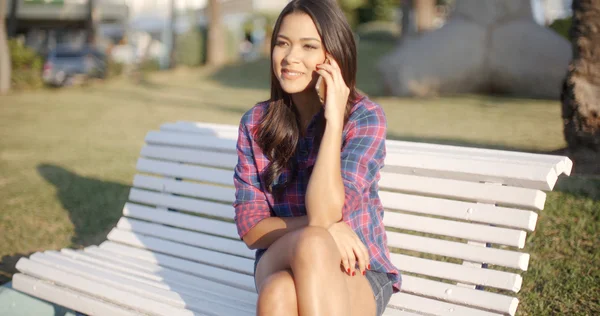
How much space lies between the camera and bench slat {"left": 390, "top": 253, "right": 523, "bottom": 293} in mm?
2600

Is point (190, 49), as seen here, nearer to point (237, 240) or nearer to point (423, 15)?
point (423, 15)

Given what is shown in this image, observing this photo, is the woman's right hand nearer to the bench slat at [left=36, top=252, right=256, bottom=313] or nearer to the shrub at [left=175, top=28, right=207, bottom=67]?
the bench slat at [left=36, top=252, right=256, bottom=313]

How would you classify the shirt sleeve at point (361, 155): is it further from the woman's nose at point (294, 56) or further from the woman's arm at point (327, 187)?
the woman's nose at point (294, 56)

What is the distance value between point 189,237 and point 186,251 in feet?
0.30

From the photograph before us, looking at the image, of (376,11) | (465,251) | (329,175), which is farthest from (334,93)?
(376,11)

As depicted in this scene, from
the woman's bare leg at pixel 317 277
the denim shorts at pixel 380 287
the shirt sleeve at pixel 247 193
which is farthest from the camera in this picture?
the shirt sleeve at pixel 247 193

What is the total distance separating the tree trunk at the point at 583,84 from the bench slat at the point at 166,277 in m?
3.10

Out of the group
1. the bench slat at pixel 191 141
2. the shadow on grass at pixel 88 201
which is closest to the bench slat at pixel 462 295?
the bench slat at pixel 191 141

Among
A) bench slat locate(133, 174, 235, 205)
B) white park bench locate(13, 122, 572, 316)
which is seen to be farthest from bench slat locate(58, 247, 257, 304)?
bench slat locate(133, 174, 235, 205)

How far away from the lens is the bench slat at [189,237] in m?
3.47

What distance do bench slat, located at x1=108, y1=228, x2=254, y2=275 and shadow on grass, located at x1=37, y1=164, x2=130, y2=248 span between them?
1.42 m

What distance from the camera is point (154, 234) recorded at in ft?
12.6

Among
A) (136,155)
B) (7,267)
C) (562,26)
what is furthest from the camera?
(562,26)

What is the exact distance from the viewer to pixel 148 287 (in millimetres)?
3109
